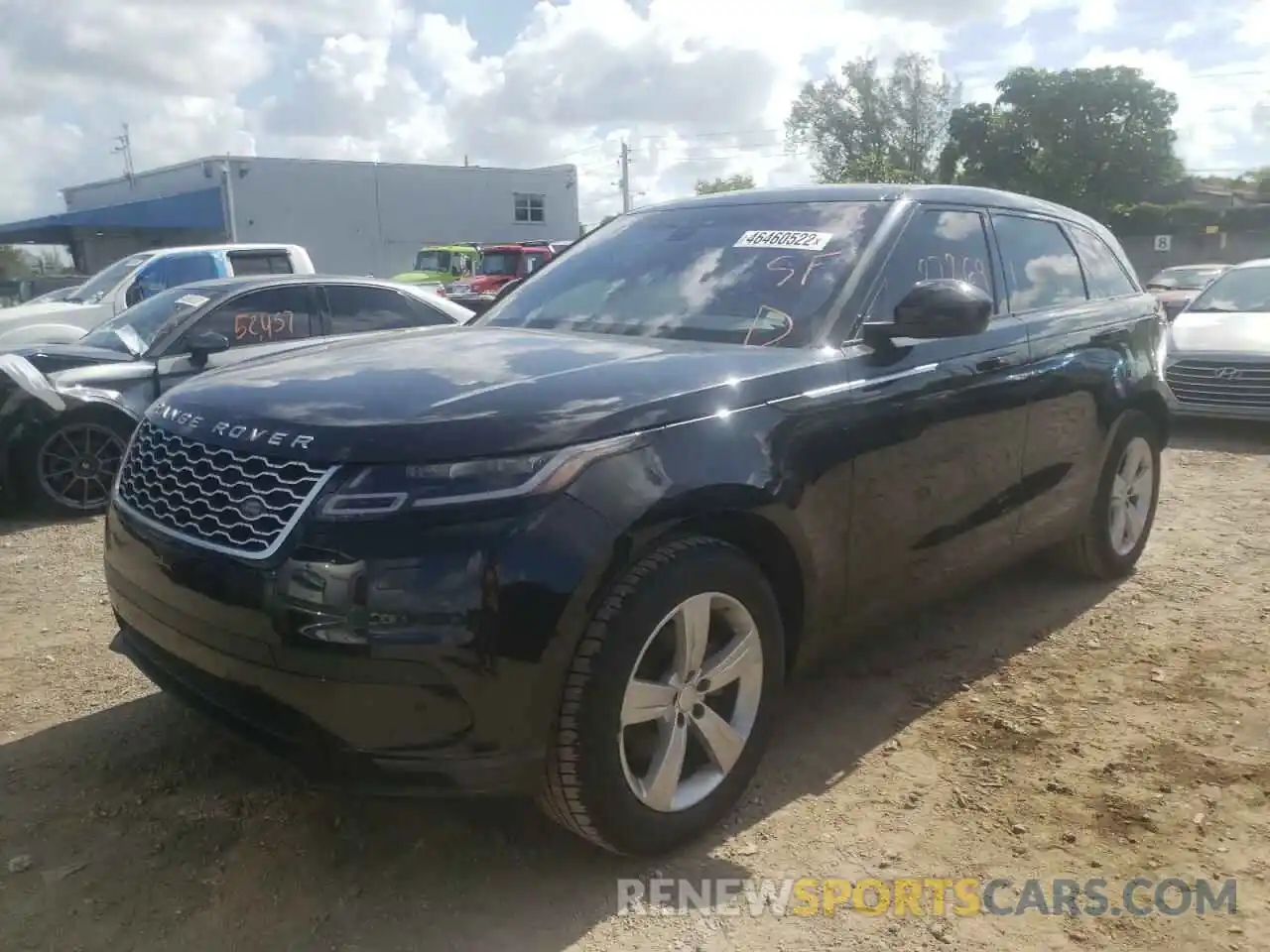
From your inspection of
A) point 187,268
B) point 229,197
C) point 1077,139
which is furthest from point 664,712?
point 1077,139

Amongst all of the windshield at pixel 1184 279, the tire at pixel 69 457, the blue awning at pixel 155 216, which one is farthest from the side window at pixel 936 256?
the blue awning at pixel 155 216

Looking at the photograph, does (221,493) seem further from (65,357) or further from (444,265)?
(444,265)

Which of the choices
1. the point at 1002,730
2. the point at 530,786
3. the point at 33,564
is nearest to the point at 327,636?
the point at 530,786

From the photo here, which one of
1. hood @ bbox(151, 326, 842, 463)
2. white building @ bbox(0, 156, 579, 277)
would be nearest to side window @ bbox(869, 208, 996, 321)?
hood @ bbox(151, 326, 842, 463)

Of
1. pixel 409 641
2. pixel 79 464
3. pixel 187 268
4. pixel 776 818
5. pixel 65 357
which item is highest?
pixel 187 268

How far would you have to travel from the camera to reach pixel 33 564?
5660mm

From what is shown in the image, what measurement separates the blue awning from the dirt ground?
3629 cm

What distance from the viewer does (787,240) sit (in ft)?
11.8

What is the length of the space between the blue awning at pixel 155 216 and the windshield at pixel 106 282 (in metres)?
25.1

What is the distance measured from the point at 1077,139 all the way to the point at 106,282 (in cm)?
4913

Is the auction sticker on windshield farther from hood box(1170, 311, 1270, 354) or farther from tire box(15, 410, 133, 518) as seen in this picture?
hood box(1170, 311, 1270, 354)

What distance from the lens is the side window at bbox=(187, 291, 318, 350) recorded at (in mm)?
7344

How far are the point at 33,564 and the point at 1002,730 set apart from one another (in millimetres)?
4888

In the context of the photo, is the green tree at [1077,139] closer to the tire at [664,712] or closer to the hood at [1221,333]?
the hood at [1221,333]
